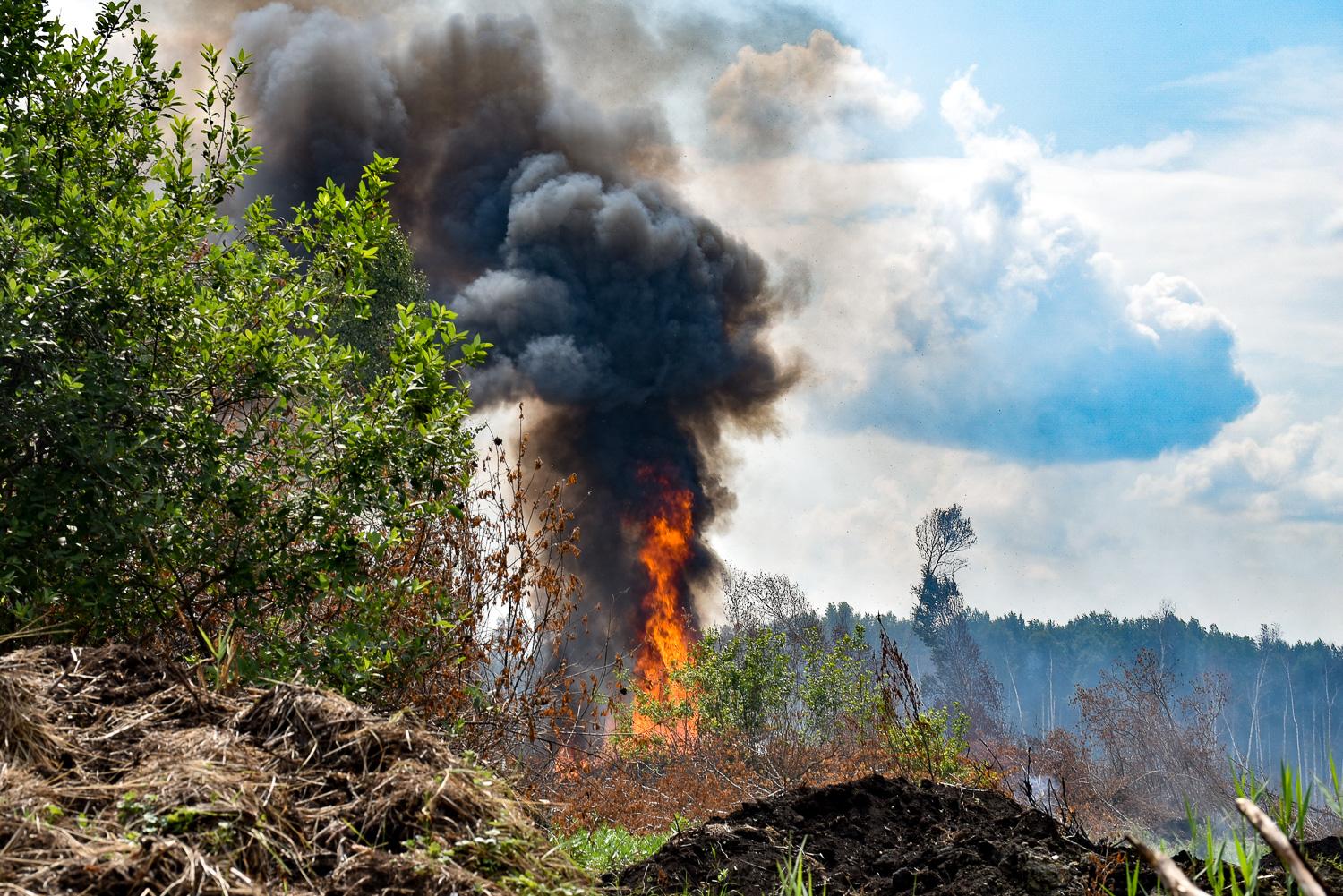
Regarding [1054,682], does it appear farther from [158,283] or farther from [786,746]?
[158,283]

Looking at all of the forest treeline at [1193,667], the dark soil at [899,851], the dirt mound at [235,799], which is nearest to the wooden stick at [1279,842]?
the dirt mound at [235,799]

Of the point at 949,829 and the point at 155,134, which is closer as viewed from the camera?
the point at 949,829

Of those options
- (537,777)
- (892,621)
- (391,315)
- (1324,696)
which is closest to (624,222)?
(391,315)

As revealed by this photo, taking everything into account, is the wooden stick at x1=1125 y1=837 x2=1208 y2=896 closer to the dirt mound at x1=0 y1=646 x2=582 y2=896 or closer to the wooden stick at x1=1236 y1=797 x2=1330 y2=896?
the wooden stick at x1=1236 y1=797 x2=1330 y2=896

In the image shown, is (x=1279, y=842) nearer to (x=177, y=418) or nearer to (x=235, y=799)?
(x=235, y=799)

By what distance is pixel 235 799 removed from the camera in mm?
3242

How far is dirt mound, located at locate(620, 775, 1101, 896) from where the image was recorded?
15.3 feet

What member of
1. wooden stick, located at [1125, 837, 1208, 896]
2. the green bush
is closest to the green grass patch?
the green bush

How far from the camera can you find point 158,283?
568 centimetres

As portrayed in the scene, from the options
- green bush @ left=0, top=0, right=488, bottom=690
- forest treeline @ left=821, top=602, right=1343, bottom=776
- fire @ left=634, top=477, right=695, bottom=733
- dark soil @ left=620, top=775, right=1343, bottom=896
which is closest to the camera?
dark soil @ left=620, top=775, right=1343, bottom=896

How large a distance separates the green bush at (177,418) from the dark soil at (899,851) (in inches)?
89.4

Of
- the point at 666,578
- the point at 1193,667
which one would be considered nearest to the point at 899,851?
the point at 666,578

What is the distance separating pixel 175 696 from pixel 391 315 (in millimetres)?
15198

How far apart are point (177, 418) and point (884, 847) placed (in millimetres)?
4725
